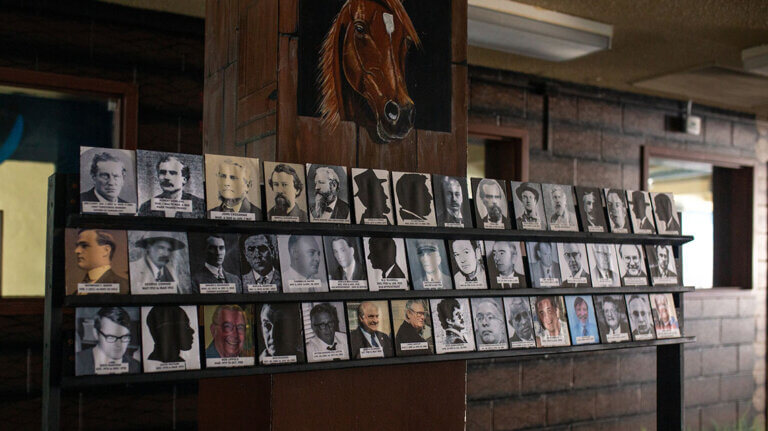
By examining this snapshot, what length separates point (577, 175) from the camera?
517 centimetres

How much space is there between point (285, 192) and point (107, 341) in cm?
66

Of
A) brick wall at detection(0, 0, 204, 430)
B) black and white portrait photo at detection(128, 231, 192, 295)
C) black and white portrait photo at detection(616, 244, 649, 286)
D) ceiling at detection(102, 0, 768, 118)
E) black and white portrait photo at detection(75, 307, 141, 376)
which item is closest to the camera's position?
black and white portrait photo at detection(75, 307, 141, 376)

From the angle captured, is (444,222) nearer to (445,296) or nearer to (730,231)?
(445,296)

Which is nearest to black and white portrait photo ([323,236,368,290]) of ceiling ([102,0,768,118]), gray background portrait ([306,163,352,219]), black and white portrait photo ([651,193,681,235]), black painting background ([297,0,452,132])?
gray background portrait ([306,163,352,219])

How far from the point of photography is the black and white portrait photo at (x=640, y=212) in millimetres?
2951

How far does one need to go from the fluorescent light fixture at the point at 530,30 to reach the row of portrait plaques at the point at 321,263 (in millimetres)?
1369

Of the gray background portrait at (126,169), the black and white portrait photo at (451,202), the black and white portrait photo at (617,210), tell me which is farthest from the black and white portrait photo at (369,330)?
the black and white portrait photo at (617,210)

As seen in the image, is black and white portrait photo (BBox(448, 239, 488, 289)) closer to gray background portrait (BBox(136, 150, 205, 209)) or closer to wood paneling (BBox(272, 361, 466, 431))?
wood paneling (BBox(272, 361, 466, 431))

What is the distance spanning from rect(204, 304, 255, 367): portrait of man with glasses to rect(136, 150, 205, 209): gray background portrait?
30cm

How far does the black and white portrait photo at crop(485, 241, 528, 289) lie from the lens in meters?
2.57

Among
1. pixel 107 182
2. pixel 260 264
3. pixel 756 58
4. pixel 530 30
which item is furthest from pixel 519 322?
pixel 756 58

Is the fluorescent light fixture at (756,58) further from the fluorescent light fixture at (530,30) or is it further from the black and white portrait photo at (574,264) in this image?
the black and white portrait photo at (574,264)

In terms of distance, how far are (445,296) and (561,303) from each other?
1.81ft

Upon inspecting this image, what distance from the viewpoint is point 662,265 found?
3.02m
